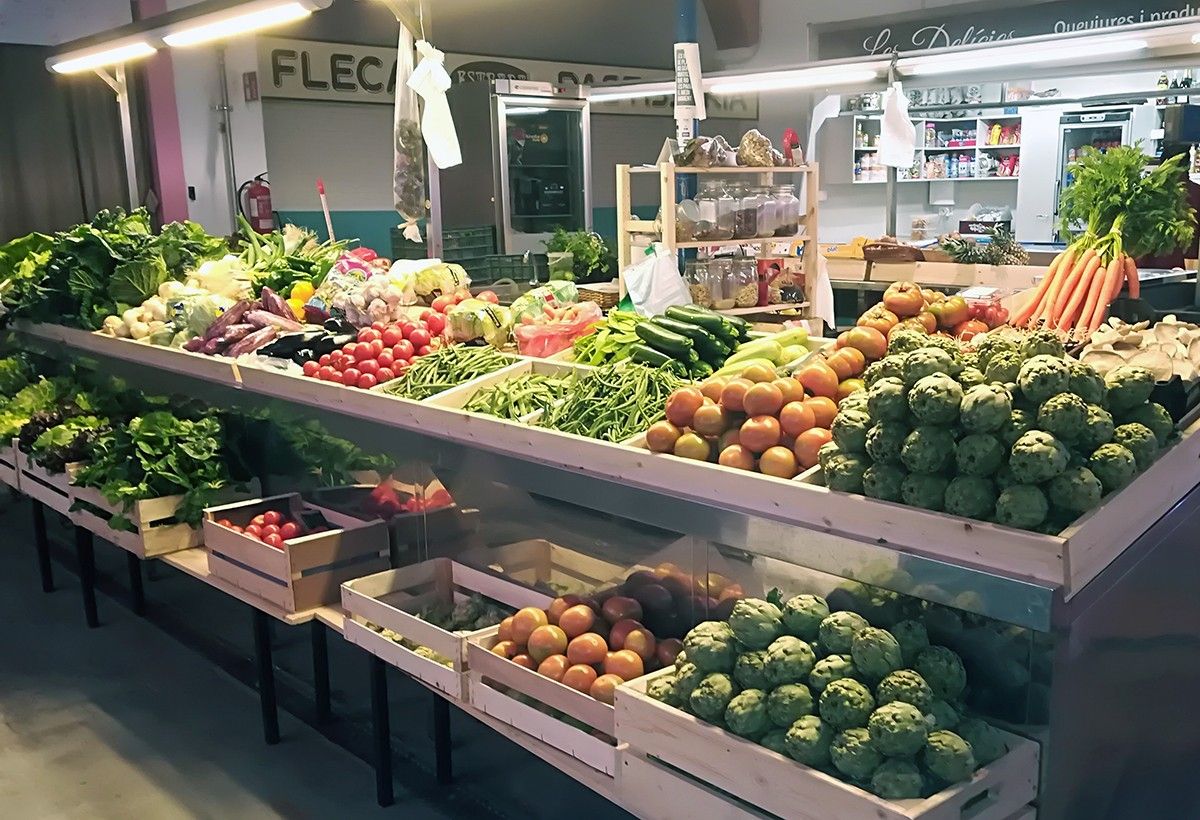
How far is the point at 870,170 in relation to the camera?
43.4 ft

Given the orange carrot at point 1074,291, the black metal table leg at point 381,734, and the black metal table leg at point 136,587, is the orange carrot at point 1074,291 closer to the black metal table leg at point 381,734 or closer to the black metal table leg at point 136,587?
the black metal table leg at point 381,734

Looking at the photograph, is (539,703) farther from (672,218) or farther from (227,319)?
(672,218)

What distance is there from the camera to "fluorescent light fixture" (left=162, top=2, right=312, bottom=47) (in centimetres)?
402

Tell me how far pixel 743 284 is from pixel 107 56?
3899mm

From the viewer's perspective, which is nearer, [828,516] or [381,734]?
[828,516]

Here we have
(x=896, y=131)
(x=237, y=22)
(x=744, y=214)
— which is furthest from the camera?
(x=896, y=131)

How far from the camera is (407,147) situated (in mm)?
4586

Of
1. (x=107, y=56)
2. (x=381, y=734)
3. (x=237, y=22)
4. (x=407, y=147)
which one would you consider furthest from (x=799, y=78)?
(x=381, y=734)

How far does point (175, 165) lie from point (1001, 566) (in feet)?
29.6

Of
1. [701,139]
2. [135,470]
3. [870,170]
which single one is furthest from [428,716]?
[870,170]

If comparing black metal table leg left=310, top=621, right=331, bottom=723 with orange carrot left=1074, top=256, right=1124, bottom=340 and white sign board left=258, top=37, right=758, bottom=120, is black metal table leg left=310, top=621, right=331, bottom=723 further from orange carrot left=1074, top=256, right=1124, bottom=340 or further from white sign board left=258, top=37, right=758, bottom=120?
white sign board left=258, top=37, right=758, bottom=120

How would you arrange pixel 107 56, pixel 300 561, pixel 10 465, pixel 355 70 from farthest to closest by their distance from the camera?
1. pixel 355 70
2. pixel 107 56
3. pixel 10 465
4. pixel 300 561

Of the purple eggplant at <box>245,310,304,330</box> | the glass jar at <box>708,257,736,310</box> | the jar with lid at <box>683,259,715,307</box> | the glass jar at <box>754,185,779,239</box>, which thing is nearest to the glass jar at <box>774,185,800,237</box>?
the glass jar at <box>754,185,779,239</box>

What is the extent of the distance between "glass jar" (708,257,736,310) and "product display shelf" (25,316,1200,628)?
2973mm
